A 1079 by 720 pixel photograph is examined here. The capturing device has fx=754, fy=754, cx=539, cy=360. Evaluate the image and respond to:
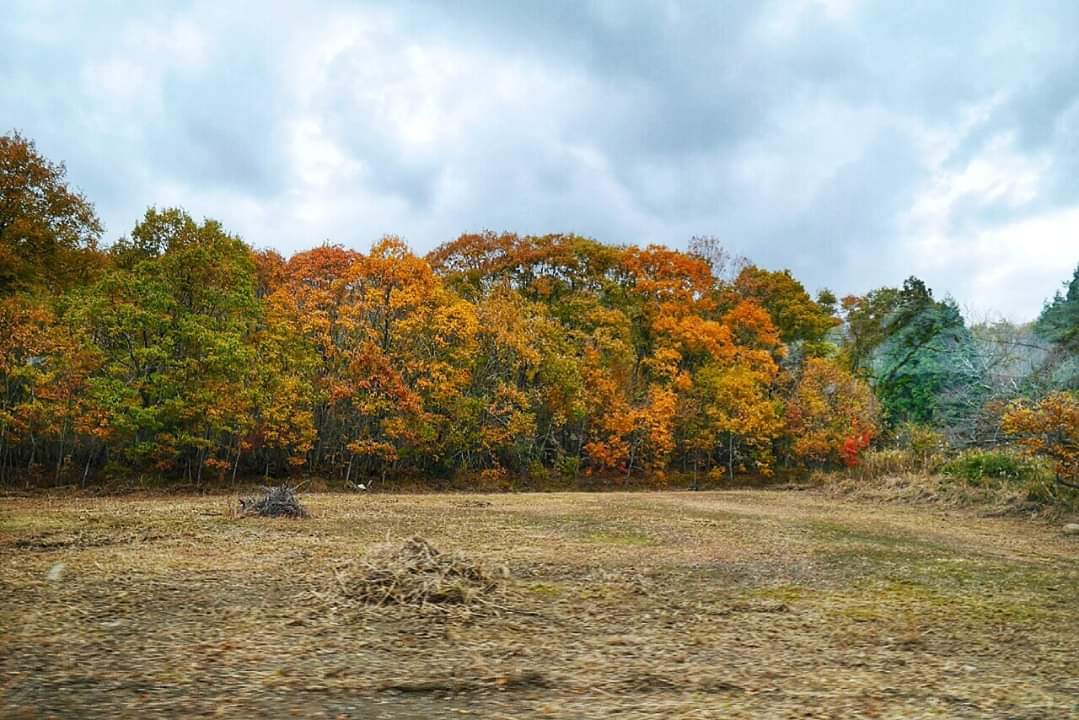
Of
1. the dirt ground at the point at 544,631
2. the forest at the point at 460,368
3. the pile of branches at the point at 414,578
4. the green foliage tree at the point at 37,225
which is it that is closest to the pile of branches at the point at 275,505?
the dirt ground at the point at 544,631

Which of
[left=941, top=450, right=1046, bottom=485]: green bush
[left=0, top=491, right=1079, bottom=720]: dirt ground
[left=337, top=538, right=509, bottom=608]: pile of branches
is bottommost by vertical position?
[left=0, top=491, right=1079, bottom=720]: dirt ground

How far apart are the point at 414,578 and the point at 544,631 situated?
1.45 metres

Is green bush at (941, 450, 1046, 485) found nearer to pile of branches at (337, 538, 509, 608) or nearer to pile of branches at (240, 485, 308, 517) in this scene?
pile of branches at (240, 485, 308, 517)

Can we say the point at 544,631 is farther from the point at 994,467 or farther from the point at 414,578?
the point at 994,467

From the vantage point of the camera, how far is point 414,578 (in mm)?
6660

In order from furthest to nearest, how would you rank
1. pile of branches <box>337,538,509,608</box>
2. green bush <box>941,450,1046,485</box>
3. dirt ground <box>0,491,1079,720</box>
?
green bush <box>941,450,1046,485</box> → pile of branches <box>337,538,509,608</box> → dirt ground <box>0,491,1079,720</box>

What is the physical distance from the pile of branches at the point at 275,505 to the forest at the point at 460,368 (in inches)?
335

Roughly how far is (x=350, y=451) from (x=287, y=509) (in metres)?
11.8

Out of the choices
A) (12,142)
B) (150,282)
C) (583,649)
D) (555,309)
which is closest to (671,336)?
(555,309)

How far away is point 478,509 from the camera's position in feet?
56.2

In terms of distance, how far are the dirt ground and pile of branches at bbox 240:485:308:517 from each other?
183 cm

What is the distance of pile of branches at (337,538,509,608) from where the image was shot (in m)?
6.44

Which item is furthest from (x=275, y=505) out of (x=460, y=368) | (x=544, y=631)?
(x=460, y=368)

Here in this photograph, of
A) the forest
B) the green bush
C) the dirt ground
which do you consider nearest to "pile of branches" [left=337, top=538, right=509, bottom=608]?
the dirt ground
